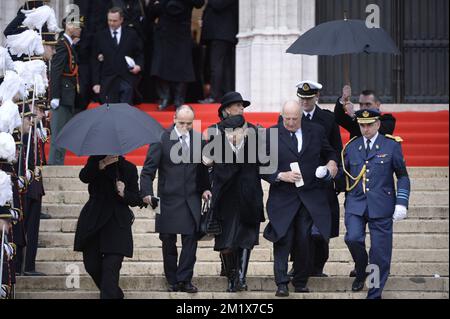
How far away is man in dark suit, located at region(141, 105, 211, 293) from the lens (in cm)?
1591

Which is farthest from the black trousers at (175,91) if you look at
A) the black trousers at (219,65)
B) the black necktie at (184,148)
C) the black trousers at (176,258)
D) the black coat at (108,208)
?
the black coat at (108,208)

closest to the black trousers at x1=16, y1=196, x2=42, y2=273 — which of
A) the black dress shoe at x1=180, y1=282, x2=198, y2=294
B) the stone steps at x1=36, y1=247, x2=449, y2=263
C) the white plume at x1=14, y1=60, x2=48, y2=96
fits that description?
the stone steps at x1=36, y1=247, x2=449, y2=263

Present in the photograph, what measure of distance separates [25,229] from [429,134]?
6.82 meters

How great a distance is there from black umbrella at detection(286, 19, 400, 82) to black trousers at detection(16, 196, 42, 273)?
3.31 m

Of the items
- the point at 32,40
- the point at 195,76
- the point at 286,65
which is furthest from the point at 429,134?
the point at 32,40

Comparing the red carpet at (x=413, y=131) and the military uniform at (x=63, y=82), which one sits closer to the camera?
the military uniform at (x=63, y=82)

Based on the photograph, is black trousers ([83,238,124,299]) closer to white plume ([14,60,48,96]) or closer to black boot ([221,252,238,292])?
black boot ([221,252,238,292])

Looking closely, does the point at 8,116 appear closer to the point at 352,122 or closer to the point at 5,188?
the point at 5,188

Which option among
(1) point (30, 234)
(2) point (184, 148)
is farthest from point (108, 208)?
(1) point (30, 234)

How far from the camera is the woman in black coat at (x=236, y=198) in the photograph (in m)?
15.7

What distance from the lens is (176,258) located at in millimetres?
15984

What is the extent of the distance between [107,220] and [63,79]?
5632 millimetres

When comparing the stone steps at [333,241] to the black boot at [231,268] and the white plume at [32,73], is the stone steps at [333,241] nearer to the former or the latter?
the black boot at [231,268]

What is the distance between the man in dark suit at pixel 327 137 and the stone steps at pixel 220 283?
388mm
